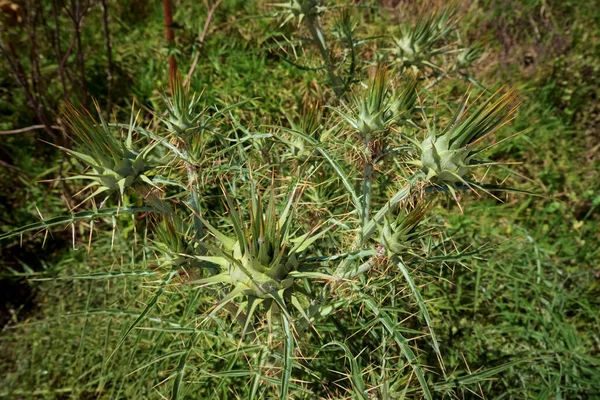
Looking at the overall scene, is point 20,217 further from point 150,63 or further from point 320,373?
point 320,373

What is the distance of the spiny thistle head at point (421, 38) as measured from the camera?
1.86 metres

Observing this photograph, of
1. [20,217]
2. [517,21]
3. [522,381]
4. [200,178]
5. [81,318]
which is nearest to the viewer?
[200,178]

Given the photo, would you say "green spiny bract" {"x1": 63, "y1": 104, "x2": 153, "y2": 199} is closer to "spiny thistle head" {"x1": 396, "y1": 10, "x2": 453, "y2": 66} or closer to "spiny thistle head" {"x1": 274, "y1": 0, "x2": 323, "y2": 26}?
"spiny thistle head" {"x1": 274, "y1": 0, "x2": 323, "y2": 26}

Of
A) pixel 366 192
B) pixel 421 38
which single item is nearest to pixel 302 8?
pixel 421 38

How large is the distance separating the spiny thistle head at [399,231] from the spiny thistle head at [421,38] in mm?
934

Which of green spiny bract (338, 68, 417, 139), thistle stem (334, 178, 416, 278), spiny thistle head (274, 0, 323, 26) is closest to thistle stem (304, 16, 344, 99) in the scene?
spiny thistle head (274, 0, 323, 26)

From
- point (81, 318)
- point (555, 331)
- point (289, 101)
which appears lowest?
point (81, 318)

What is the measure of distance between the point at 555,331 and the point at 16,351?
2733mm

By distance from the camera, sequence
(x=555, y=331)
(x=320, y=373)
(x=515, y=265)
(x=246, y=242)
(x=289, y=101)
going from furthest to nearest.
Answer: (x=289, y=101) → (x=515, y=265) → (x=555, y=331) → (x=320, y=373) → (x=246, y=242)

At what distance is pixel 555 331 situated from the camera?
217 cm

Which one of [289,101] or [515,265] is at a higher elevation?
[289,101]

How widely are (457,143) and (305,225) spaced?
0.81 m

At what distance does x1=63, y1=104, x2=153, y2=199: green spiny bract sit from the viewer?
1024 mm

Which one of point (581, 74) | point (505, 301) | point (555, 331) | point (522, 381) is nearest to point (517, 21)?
point (581, 74)
